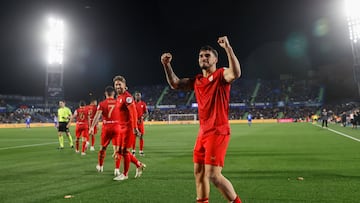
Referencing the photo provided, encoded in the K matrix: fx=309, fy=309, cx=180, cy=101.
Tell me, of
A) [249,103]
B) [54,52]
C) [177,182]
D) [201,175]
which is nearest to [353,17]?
[177,182]

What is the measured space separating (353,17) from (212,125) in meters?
39.9

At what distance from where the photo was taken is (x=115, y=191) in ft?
19.8

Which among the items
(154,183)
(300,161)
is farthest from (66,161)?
(300,161)

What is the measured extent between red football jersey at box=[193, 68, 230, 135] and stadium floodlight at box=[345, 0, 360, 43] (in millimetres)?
38418

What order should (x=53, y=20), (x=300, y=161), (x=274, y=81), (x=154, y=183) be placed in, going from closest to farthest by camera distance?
(x=154, y=183), (x=300, y=161), (x=53, y=20), (x=274, y=81)

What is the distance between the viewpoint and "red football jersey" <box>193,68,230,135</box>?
3.93m

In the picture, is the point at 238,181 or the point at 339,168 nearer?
the point at 238,181

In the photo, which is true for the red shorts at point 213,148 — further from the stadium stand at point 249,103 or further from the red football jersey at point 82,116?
the stadium stand at point 249,103

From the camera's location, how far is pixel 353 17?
121 ft

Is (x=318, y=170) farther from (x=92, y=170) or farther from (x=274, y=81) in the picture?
(x=274, y=81)

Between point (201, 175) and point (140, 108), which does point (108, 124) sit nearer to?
point (140, 108)

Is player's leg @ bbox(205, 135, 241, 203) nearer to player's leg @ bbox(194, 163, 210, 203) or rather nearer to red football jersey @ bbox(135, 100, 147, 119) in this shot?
player's leg @ bbox(194, 163, 210, 203)

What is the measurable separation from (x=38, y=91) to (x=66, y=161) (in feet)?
232

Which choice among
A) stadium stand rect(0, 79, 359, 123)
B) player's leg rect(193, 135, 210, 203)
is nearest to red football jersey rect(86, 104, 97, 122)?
player's leg rect(193, 135, 210, 203)
